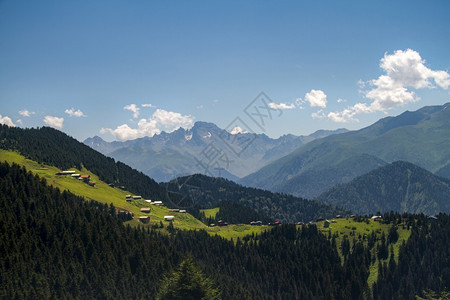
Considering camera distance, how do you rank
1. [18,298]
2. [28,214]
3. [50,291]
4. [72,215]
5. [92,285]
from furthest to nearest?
1. [72,215]
2. [28,214]
3. [92,285]
4. [50,291]
5. [18,298]

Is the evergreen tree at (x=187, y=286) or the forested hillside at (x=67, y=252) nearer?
the evergreen tree at (x=187, y=286)

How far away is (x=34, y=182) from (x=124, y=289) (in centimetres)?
7414

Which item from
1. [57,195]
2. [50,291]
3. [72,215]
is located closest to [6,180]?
[57,195]

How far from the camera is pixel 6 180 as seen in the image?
17088 centimetres

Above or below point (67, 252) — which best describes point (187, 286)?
above

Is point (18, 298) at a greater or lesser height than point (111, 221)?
lesser

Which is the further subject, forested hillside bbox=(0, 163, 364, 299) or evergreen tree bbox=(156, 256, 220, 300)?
forested hillside bbox=(0, 163, 364, 299)

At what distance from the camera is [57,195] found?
18338 cm

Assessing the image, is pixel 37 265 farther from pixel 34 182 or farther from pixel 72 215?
pixel 34 182

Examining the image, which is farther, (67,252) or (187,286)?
(67,252)

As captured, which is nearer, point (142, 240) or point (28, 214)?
point (28, 214)

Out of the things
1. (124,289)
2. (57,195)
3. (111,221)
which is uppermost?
(57,195)

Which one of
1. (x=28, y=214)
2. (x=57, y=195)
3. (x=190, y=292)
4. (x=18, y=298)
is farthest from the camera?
(x=57, y=195)

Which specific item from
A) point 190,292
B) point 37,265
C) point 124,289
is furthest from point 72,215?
point 190,292
